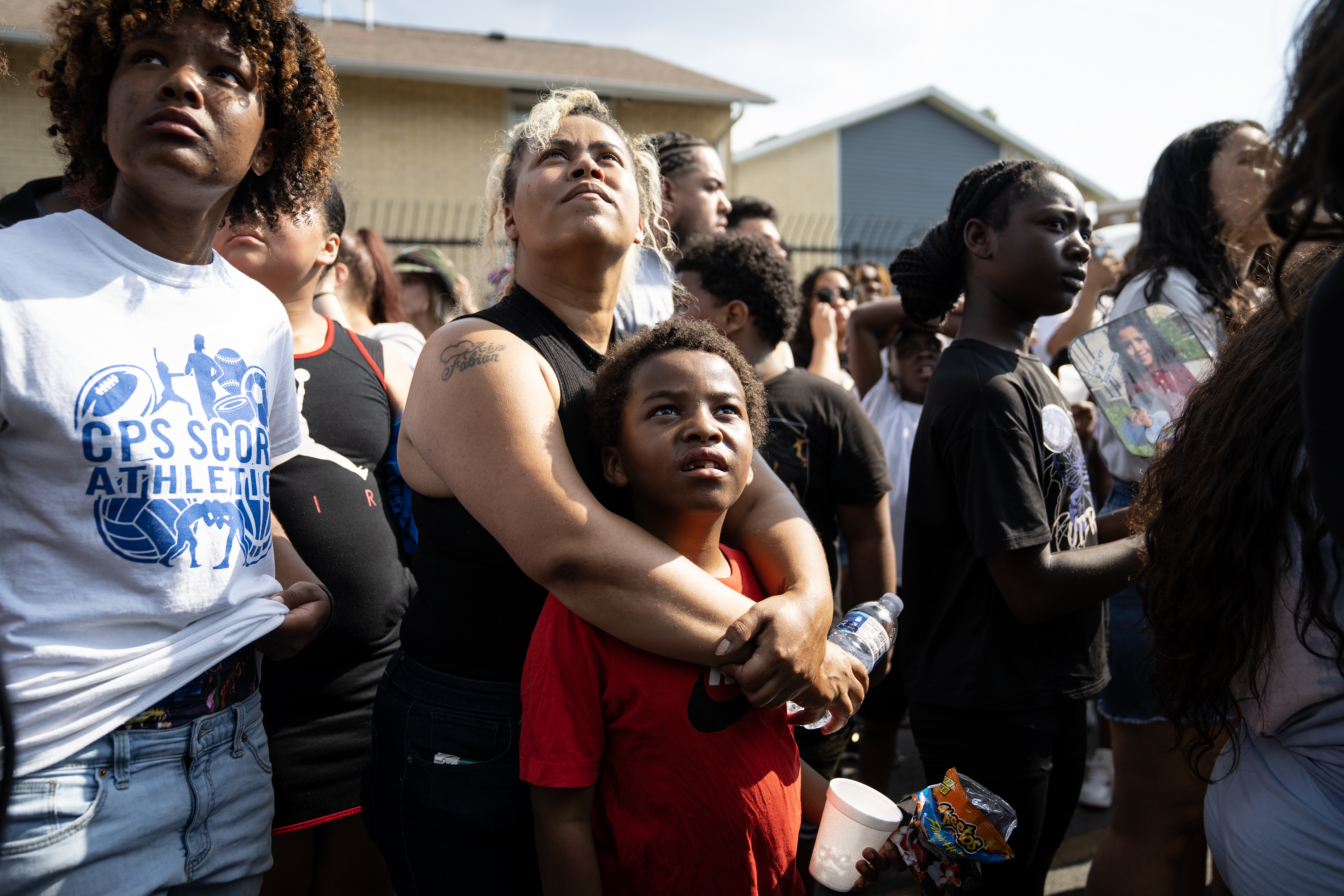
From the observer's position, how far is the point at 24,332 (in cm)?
134

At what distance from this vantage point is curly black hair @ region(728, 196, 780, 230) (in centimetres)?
555

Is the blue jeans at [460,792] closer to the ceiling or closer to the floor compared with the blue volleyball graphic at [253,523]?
closer to the floor

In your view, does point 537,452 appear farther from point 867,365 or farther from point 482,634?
point 867,365

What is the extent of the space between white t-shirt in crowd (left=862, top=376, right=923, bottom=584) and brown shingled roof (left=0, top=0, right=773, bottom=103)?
1046 cm

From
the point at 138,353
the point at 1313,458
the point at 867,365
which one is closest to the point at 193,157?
the point at 138,353

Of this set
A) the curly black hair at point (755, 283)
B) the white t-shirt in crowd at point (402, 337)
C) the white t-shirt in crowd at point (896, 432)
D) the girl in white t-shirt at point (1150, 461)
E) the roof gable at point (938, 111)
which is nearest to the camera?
the girl in white t-shirt at point (1150, 461)

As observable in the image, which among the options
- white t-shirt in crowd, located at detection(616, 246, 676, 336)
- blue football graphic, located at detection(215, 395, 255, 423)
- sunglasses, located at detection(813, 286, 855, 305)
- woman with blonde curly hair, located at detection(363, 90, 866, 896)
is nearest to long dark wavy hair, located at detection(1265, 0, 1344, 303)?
woman with blonde curly hair, located at detection(363, 90, 866, 896)

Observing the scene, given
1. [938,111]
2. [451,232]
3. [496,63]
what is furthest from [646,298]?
[938,111]

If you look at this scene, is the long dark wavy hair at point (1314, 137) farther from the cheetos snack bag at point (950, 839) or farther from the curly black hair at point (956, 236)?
the curly black hair at point (956, 236)

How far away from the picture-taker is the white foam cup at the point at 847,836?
69.1 inches

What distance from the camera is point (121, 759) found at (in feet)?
4.62

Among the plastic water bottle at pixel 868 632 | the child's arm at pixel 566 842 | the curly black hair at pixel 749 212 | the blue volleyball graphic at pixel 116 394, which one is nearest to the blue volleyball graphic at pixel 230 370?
the blue volleyball graphic at pixel 116 394

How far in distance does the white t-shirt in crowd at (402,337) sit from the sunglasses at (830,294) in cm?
227

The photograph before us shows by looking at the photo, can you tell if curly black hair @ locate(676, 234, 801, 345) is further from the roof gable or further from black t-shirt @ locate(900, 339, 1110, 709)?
the roof gable
